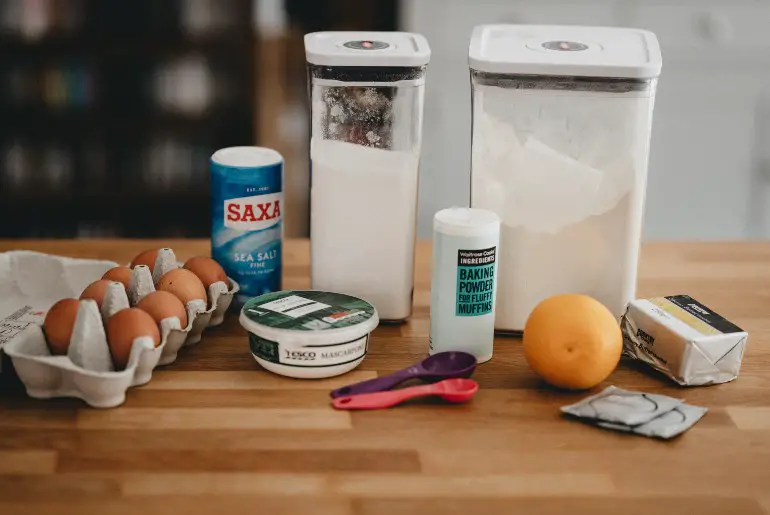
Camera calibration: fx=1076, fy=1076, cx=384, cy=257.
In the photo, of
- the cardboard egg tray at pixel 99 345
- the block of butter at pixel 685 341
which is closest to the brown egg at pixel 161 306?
the cardboard egg tray at pixel 99 345

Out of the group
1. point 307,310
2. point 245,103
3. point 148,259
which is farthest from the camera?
point 245,103

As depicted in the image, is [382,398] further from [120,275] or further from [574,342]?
[120,275]

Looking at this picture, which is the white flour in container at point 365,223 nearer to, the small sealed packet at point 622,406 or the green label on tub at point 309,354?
the green label on tub at point 309,354

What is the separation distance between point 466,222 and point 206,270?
1.12 feet

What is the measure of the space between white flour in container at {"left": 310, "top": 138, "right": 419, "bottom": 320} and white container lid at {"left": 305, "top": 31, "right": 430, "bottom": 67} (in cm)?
11

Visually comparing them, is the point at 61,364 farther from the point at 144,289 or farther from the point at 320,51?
the point at 320,51

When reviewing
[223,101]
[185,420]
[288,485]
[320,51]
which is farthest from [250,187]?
[223,101]

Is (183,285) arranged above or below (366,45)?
below

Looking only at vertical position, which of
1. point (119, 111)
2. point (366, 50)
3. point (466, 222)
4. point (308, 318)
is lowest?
point (119, 111)

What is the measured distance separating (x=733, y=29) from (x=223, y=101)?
1.43 metres

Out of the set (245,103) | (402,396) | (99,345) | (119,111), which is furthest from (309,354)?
(119,111)

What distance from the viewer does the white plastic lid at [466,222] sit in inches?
47.7

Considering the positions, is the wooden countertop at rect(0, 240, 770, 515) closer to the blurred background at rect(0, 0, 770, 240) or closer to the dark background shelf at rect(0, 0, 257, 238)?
the blurred background at rect(0, 0, 770, 240)

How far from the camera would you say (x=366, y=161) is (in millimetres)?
1334
